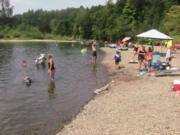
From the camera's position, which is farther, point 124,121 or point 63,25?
point 63,25

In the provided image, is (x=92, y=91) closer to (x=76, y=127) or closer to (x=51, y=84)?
(x=51, y=84)

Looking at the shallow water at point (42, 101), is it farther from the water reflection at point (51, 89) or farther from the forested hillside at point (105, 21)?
the forested hillside at point (105, 21)

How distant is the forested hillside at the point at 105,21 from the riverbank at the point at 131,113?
83.7 ft

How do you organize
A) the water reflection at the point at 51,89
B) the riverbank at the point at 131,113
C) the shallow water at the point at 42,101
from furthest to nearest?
1. the water reflection at the point at 51,89
2. the shallow water at the point at 42,101
3. the riverbank at the point at 131,113

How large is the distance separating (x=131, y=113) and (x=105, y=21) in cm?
6535

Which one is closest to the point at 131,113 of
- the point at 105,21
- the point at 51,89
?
the point at 51,89

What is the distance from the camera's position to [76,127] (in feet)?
20.2

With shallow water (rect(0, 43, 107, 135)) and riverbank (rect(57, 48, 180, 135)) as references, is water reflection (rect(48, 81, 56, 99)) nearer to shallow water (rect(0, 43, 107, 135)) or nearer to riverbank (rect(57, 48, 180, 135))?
shallow water (rect(0, 43, 107, 135))

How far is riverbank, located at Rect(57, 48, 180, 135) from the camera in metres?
5.55

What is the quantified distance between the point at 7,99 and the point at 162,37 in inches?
658

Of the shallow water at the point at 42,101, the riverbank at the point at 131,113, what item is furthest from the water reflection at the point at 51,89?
the riverbank at the point at 131,113

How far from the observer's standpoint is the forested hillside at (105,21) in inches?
2135

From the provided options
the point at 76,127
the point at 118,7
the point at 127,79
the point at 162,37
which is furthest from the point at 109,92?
the point at 118,7

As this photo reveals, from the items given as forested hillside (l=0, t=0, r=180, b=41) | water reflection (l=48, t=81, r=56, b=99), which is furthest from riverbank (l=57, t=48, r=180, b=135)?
forested hillside (l=0, t=0, r=180, b=41)
